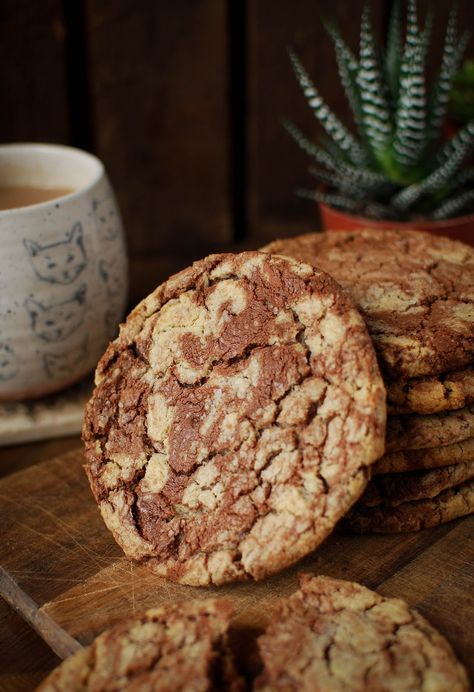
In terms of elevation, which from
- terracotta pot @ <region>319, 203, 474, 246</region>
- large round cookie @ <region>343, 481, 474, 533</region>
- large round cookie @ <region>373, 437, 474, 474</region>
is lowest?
large round cookie @ <region>343, 481, 474, 533</region>

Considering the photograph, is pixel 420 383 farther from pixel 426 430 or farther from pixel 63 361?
pixel 63 361

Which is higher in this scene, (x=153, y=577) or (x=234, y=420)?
(x=234, y=420)

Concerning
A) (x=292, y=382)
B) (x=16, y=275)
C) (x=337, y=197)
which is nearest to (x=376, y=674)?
(x=292, y=382)

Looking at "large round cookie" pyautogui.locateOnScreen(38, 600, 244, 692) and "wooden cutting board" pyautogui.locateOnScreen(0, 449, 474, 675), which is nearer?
"large round cookie" pyautogui.locateOnScreen(38, 600, 244, 692)

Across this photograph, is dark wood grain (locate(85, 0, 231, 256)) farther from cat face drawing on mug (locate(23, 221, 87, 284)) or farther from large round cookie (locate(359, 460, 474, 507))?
large round cookie (locate(359, 460, 474, 507))

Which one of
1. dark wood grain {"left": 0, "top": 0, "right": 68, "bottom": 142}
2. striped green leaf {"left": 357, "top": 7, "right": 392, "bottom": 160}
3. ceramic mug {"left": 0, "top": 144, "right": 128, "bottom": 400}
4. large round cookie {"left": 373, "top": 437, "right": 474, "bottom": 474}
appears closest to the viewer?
large round cookie {"left": 373, "top": 437, "right": 474, "bottom": 474}

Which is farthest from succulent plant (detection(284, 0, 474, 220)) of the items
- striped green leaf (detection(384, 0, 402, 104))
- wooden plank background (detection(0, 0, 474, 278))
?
wooden plank background (detection(0, 0, 474, 278))

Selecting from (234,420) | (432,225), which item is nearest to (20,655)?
(234,420)

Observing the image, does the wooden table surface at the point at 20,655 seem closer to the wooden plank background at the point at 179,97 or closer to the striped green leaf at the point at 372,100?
the wooden plank background at the point at 179,97
